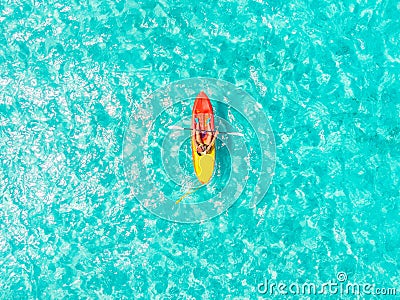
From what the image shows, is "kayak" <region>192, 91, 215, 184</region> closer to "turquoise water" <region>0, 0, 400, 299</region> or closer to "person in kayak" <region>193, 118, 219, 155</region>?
"person in kayak" <region>193, 118, 219, 155</region>

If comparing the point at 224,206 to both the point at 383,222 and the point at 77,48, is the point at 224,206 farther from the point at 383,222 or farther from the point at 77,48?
the point at 77,48

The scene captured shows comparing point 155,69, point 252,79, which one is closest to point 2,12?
point 155,69

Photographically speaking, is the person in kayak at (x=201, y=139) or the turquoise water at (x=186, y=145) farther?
the turquoise water at (x=186, y=145)

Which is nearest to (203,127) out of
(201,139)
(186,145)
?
(201,139)

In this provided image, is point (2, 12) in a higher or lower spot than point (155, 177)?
higher

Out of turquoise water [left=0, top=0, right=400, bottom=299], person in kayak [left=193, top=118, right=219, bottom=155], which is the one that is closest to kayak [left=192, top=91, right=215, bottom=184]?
person in kayak [left=193, top=118, right=219, bottom=155]

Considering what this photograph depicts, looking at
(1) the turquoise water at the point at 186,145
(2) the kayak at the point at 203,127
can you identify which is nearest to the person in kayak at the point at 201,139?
(2) the kayak at the point at 203,127

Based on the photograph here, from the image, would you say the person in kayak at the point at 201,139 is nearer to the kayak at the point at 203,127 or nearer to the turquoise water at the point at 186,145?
the kayak at the point at 203,127
